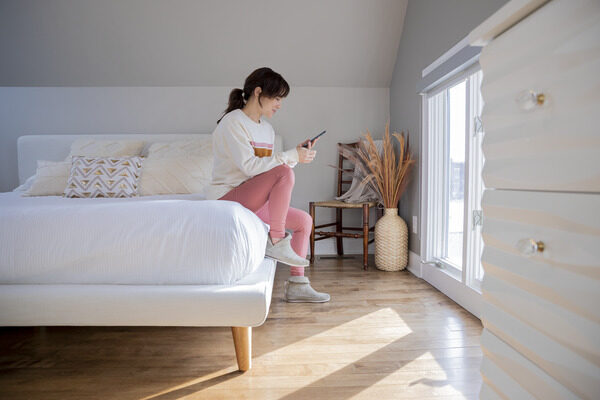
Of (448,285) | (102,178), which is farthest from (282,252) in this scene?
(102,178)

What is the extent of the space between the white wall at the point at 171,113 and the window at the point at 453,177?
992mm

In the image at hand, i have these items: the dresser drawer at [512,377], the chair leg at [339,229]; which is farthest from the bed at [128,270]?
the chair leg at [339,229]

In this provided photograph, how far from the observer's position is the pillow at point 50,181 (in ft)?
8.32

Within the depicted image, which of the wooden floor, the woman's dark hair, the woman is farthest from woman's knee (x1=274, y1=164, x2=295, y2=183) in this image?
the wooden floor

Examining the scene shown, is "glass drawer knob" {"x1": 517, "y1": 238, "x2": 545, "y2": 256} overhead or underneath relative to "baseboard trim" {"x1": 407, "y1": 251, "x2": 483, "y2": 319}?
overhead

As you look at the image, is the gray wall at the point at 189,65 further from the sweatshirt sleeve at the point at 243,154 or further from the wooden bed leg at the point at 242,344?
the wooden bed leg at the point at 242,344

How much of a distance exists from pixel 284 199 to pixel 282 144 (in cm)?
169

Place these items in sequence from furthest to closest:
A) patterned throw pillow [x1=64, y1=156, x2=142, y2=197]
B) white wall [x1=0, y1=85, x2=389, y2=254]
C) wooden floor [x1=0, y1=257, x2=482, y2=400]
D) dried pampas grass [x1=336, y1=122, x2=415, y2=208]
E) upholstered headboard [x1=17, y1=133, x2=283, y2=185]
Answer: white wall [x1=0, y1=85, x2=389, y2=254] < upholstered headboard [x1=17, y1=133, x2=283, y2=185] < dried pampas grass [x1=336, y1=122, x2=415, y2=208] < patterned throw pillow [x1=64, y1=156, x2=142, y2=197] < wooden floor [x1=0, y1=257, x2=482, y2=400]

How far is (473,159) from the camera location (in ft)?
6.20

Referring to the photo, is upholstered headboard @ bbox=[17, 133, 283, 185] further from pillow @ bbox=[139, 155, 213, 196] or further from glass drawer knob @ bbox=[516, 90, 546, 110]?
glass drawer knob @ bbox=[516, 90, 546, 110]

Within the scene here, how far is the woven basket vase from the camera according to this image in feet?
8.84

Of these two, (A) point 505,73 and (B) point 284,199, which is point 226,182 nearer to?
(B) point 284,199

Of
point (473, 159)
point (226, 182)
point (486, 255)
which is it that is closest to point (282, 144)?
point (226, 182)

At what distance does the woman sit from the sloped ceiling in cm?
137
